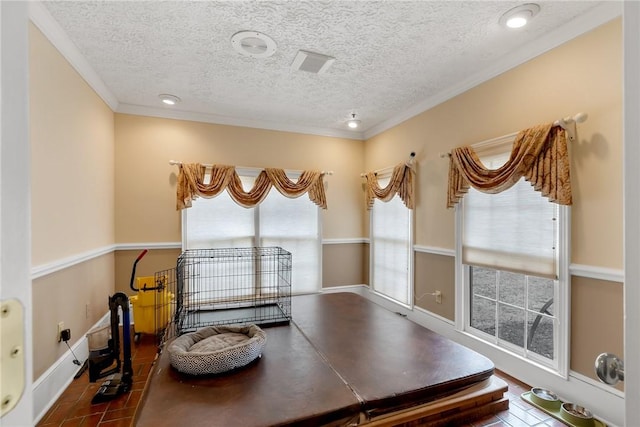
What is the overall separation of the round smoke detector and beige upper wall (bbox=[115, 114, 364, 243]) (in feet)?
5.58

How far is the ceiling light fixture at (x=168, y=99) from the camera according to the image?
10.6 ft

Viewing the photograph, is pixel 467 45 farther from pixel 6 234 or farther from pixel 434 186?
pixel 6 234

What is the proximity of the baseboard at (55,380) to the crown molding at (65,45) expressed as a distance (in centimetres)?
225

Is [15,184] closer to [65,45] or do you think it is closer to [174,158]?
[65,45]

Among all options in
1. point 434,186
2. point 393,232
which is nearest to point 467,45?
point 434,186

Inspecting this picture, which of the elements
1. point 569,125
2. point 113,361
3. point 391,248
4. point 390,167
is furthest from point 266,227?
point 569,125

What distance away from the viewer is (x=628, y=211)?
1.60ft

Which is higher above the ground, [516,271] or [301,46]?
[301,46]

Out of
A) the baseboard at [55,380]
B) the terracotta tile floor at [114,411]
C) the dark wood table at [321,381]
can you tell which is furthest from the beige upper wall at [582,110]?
the baseboard at [55,380]

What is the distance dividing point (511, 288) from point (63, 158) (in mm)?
3689

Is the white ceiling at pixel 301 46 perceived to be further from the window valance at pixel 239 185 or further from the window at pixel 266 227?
the window at pixel 266 227

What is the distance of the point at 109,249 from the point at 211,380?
8.22 feet

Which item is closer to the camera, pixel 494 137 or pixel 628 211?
pixel 628 211

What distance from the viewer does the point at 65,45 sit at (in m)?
2.18
